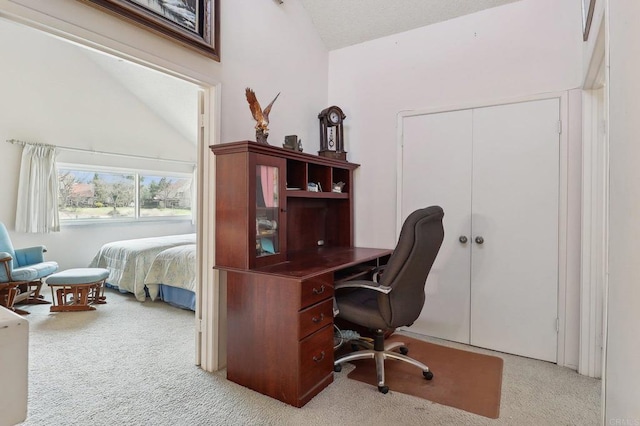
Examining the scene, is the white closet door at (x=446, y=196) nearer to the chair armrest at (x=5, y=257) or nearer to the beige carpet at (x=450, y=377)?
the beige carpet at (x=450, y=377)

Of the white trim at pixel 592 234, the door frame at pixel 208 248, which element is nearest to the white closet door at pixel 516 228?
the white trim at pixel 592 234

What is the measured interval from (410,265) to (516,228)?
4.04ft

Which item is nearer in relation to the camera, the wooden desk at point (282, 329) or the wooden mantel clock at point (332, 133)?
the wooden desk at point (282, 329)

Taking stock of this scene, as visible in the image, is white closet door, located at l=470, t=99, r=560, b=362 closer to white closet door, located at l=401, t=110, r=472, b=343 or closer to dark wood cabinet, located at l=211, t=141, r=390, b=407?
white closet door, located at l=401, t=110, r=472, b=343

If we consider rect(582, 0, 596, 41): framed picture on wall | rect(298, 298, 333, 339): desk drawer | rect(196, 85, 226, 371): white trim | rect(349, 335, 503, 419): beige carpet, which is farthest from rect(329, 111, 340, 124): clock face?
rect(349, 335, 503, 419): beige carpet

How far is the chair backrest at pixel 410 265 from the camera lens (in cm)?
198

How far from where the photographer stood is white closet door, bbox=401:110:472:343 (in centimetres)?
290

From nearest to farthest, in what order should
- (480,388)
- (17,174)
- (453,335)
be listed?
(480,388)
(453,335)
(17,174)

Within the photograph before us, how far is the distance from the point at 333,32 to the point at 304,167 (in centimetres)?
165

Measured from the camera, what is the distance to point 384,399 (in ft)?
6.66

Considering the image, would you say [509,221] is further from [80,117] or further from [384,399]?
[80,117]

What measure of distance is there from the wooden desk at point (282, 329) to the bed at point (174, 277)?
1.61 metres

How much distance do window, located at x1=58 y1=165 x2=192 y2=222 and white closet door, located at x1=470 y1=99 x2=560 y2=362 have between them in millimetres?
5126

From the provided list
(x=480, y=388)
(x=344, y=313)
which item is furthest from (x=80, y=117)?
(x=480, y=388)
